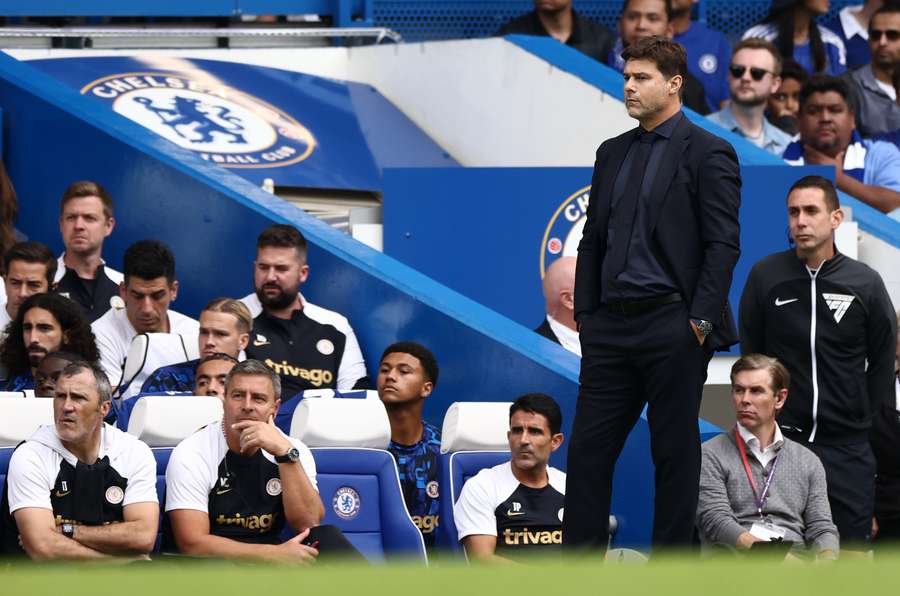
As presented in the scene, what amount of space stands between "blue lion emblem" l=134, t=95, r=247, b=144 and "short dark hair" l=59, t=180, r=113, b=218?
83.6 inches

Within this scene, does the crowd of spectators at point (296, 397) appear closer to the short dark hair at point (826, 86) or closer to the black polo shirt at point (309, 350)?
the black polo shirt at point (309, 350)

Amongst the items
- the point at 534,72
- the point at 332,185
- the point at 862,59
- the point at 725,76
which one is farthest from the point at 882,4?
the point at 332,185

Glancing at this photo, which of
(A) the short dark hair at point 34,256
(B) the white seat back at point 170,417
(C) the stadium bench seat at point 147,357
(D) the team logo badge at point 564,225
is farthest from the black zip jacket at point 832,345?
(A) the short dark hair at point 34,256

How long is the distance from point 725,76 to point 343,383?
4.70 metres

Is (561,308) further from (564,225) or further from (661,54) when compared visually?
(661,54)

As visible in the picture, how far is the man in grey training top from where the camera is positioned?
5.86 m

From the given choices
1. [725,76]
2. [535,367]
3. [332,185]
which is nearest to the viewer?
[535,367]

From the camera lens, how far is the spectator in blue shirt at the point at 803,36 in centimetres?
1068

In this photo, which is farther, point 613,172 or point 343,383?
point 343,383

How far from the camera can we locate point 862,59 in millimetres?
11250

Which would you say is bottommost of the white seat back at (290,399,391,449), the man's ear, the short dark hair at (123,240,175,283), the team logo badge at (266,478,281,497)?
the team logo badge at (266,478,281,497)

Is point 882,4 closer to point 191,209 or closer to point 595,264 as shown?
point 191,209

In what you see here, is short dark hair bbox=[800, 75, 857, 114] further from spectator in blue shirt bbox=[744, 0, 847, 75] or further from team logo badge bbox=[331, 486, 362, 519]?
team logo badge bbox=[331, 486, 362, 519]

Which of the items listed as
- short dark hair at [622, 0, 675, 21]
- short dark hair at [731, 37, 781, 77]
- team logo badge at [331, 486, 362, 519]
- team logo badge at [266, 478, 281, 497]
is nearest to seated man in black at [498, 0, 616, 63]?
short dark hair at [622, 0, 675, 21]
